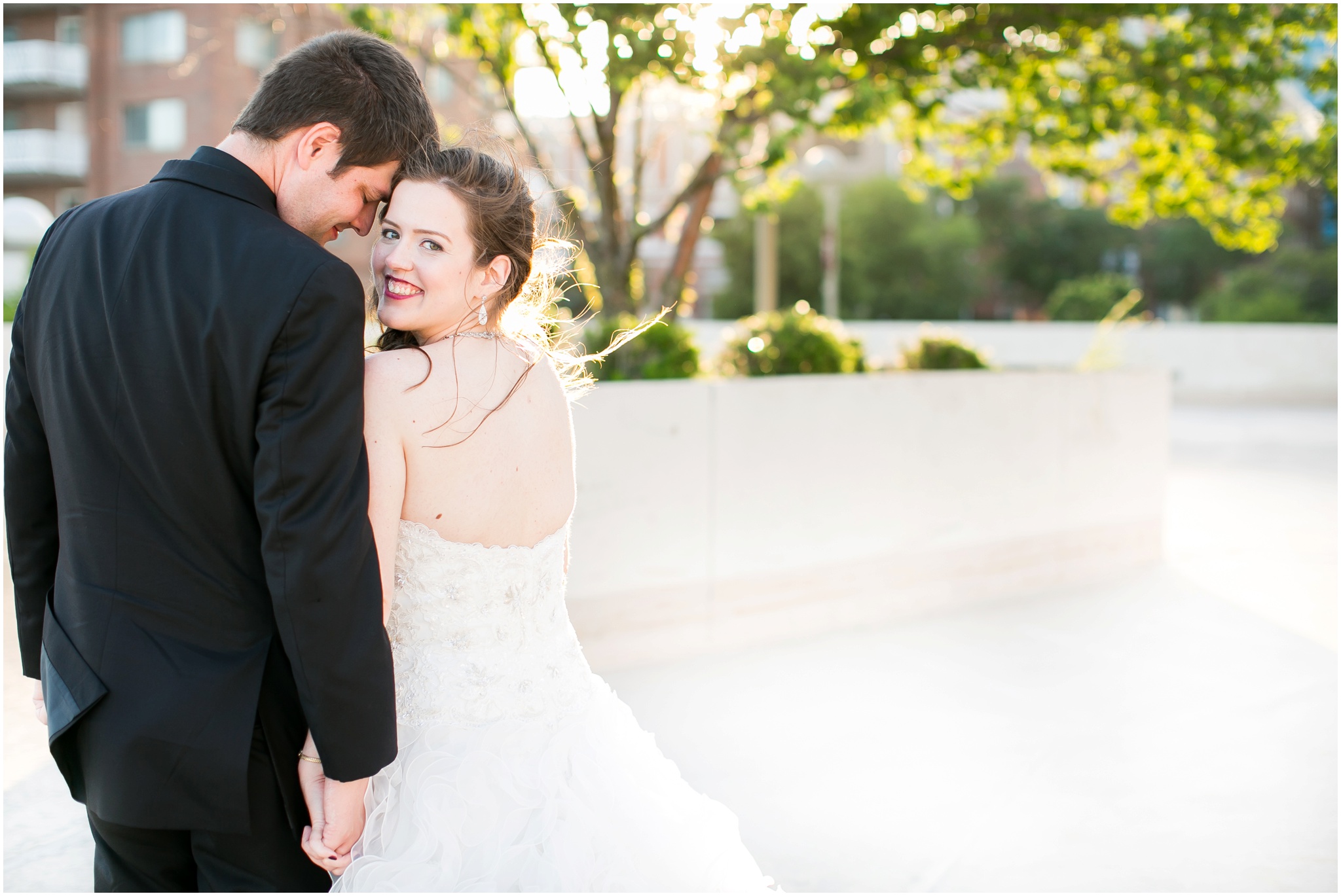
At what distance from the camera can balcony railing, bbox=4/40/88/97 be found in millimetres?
29594

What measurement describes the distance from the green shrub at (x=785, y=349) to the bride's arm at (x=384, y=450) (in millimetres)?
4333

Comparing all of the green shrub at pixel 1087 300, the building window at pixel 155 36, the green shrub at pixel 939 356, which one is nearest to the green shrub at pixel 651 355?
the green shrub at pixel 939 356

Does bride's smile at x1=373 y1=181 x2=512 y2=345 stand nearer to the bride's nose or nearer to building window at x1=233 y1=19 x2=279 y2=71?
the bride's nose

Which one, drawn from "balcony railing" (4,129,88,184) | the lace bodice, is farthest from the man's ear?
"balcony railing" (4,129,88,184)

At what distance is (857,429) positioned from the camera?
19.3 feet

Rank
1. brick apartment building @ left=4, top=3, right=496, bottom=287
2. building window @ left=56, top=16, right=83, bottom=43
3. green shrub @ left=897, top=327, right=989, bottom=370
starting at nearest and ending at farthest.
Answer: green shrub @ left=897, top=327, right=989, bottom=370, brick apartment building @ left=4, top=3, right=496, bottom=287, building window @ left=56, top=16, right=83, bottom=43

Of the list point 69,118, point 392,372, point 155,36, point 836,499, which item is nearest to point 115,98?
point 155,36

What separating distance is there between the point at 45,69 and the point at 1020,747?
1359 inches

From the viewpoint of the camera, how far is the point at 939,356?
6.88 metres

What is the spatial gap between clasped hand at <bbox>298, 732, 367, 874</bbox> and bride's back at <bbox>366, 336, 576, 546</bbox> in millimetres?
442

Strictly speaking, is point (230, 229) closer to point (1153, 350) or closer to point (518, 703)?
point (518, 703)

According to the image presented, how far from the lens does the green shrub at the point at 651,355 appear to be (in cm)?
552

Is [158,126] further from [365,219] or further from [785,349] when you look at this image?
[365,219]

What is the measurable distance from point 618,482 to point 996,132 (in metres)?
4.81
